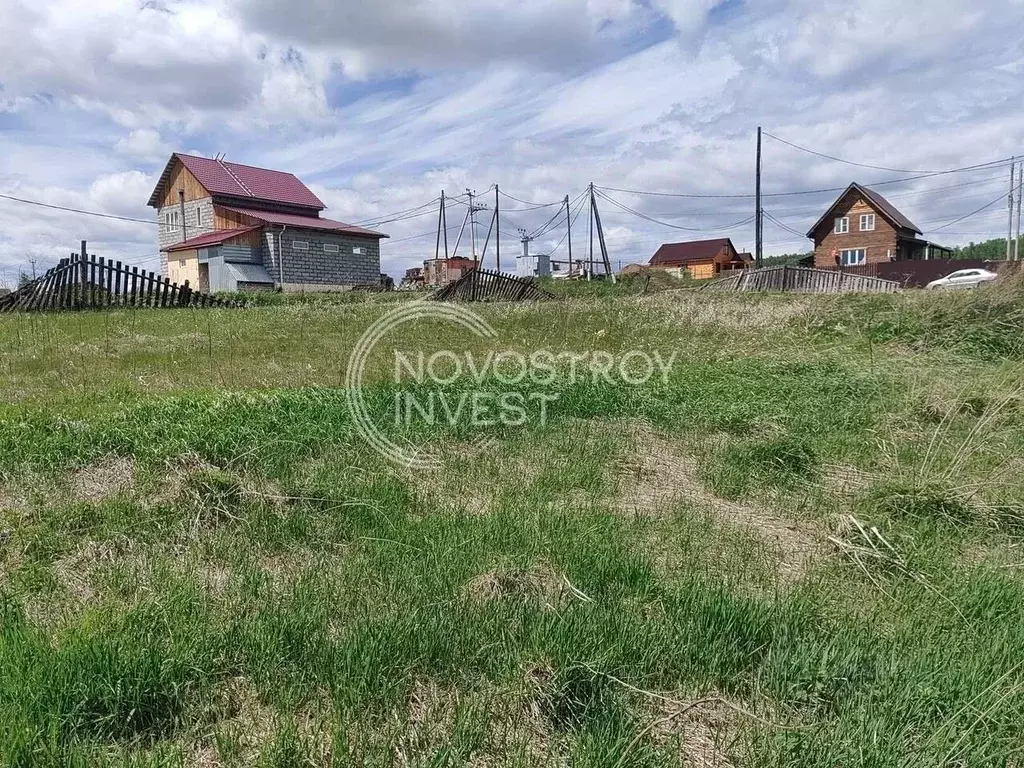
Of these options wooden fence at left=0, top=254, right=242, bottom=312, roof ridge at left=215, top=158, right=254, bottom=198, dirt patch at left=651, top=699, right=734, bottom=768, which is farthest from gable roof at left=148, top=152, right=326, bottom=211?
dirt patch at left=651, top=699, right=734, bottom=768

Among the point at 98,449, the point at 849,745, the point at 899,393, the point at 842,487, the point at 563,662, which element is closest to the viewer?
the point at 849,745

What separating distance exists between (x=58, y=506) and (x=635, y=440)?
3.64 metres

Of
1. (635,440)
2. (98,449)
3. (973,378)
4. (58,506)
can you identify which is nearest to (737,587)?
(635,440)

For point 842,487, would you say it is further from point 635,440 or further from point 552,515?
point 552,515

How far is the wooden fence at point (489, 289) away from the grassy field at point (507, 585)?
12815 mm

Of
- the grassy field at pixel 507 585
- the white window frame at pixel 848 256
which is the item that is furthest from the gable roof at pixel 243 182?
the white window frame at pixel 848 256

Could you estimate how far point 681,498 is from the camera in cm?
381

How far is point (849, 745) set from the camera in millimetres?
1722

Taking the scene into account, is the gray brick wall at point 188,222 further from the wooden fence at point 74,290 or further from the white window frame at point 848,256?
the white window frame at point 848,256

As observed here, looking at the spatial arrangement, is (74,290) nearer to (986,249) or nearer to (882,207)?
(882,207)

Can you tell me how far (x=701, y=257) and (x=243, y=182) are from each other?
44.2 metres

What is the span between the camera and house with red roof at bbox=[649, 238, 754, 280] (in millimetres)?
62125

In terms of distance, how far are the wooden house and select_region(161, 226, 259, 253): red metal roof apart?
37633 millimetres

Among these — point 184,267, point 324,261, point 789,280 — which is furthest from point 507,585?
point 184,267
